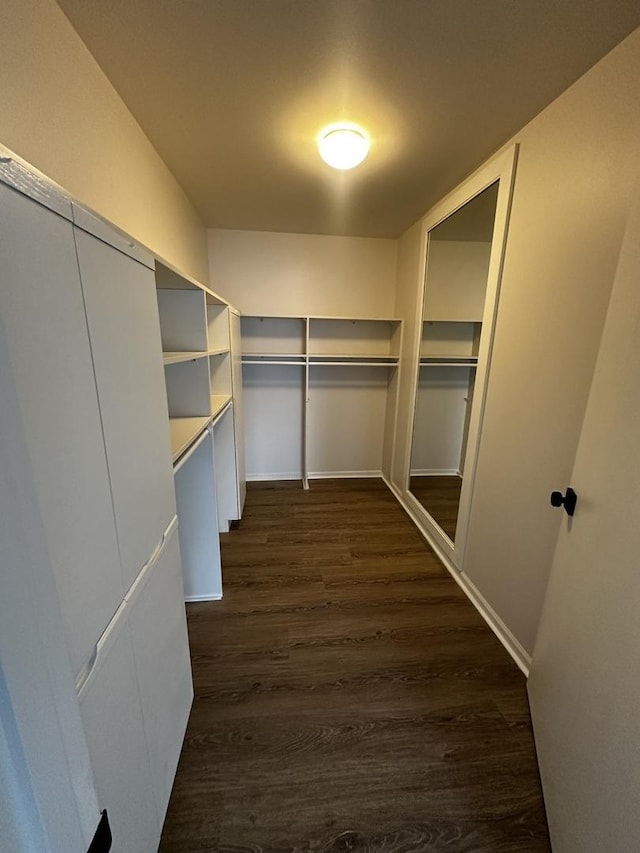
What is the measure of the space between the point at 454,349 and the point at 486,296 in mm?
749

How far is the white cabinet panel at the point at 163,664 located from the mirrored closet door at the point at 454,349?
175cm

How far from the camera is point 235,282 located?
10.8 feet

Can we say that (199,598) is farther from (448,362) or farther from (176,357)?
(448,362)

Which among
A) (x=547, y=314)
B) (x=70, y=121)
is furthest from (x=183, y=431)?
(x=547, y=314)

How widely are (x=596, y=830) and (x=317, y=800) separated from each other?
818 millimetres

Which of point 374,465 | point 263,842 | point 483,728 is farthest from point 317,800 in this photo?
point 374,465

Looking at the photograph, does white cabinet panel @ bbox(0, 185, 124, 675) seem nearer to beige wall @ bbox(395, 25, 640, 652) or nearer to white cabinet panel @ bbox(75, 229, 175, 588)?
white cabinet panel @ bbox(75, 229, 175, 588)

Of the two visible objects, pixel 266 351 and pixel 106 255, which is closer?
pixel 106 255

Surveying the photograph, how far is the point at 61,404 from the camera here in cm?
59

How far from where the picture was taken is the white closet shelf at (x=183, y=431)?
4.36ft

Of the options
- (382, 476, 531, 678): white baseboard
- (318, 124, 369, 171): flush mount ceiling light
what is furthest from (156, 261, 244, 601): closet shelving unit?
(382, 476, 531, 678): white baseboard

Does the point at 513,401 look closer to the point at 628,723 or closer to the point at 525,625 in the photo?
the point at 525,625

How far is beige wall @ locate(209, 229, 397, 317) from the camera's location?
3.24 meters

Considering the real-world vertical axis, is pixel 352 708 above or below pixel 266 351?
below
